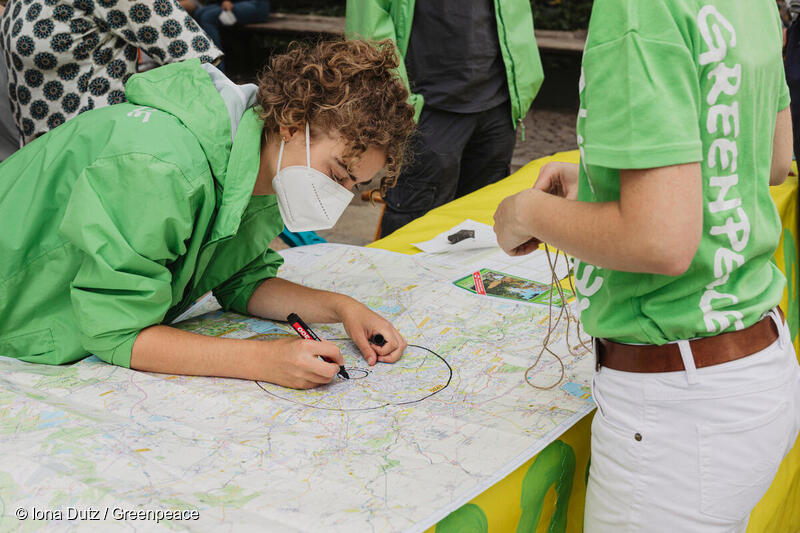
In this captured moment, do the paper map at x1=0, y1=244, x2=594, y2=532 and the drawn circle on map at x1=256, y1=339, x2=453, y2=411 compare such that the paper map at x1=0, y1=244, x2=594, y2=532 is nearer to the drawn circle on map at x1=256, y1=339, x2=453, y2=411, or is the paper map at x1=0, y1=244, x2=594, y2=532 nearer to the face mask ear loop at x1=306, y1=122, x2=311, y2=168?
the drawn circle on map at x1=256, y1=339, x2=453, y2=411

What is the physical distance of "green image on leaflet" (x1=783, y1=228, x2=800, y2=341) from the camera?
6.70ft

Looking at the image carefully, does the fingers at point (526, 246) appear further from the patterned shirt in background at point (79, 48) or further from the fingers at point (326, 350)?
the patterned shirt in background at point (79, 48)

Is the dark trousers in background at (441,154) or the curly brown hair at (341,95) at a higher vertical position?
the curly brown hair at (341,95)

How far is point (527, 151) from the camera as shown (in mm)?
5875

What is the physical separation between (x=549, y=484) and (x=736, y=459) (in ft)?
1.00

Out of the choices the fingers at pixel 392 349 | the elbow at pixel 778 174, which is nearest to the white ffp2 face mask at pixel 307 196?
the fingers at pixel 392 349

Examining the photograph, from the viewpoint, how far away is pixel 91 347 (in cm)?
136

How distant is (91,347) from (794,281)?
1824 mm

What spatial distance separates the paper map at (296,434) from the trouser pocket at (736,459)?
27 centimetres

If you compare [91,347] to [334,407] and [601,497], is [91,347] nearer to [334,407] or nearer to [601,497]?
[334,407]

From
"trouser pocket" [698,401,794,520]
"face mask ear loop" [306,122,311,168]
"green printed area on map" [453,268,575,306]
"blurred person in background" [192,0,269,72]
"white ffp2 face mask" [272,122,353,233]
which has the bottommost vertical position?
"blurred person in background" [192,0,269,72]

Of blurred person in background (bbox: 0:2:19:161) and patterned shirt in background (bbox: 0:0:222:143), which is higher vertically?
patterned shirt in background (bbox: 0:0:222:143)

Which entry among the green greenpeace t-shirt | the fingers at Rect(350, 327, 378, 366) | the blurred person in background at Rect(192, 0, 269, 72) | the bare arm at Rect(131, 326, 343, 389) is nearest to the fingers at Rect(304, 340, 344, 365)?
the bare arm at Rect(131, 326, 343, 389)

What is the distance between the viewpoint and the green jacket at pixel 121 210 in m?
1.28
